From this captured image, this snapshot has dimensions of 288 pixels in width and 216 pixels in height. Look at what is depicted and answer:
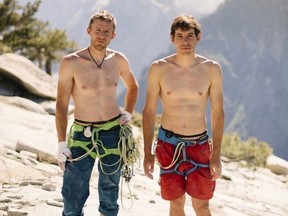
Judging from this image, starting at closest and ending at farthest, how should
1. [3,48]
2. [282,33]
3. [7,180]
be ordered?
1. [7,180]
2. [3,48]
3. [282,33]

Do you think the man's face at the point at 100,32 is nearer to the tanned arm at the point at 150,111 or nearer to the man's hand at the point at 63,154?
the tanned arm at the point at 150,111

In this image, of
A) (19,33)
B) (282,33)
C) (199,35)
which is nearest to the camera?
(199,35)

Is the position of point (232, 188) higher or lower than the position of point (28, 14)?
lower

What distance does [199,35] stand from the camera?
4.66 meters

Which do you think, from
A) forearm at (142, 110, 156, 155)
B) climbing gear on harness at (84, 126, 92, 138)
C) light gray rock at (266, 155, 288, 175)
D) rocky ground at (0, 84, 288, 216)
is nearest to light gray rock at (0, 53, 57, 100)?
rocky ground at (0, 84, 288, 216)

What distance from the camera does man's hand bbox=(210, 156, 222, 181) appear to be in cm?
459

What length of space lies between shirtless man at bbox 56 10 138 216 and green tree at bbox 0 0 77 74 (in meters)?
21.8

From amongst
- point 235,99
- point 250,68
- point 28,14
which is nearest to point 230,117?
point 235,99

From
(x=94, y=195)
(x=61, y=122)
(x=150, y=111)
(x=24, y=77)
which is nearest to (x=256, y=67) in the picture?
(x=24, y=77)

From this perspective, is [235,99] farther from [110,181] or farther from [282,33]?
[110,181]

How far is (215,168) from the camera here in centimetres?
460

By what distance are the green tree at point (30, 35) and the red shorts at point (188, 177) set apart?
2233cm

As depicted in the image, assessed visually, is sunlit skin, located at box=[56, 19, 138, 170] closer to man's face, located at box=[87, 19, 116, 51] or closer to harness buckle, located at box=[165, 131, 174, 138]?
man's face, located at box=[87, 19, 116, 51]

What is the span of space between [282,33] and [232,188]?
17598 cm
